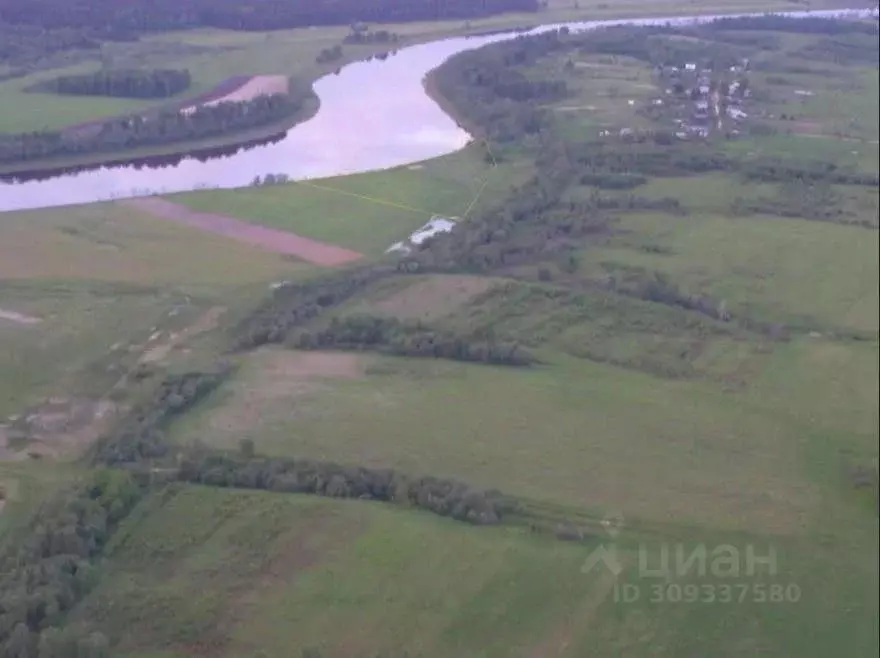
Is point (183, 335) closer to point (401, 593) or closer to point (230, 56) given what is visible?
point (401, 593)

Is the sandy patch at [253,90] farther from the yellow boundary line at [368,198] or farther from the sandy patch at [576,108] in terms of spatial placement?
the sandy patch at [576,108]

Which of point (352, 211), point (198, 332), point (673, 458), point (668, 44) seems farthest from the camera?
point (668, 44)

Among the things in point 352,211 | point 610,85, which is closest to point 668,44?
point 610,85

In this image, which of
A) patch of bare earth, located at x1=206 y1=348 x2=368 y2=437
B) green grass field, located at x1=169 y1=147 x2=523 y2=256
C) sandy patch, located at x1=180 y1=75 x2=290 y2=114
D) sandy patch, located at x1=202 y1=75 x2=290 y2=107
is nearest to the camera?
patch of bare earth, located at x1=206 y1=348 x2=368 y2=437

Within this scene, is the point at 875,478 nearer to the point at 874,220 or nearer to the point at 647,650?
the point at 647,650

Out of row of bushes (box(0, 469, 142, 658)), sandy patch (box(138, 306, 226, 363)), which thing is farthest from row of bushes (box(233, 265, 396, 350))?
row of bushes (box(0, 469, 142, 658))

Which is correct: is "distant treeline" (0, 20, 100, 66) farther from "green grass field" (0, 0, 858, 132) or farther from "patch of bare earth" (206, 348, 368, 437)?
"patch of bare earth" (206, 348, 368, 437)

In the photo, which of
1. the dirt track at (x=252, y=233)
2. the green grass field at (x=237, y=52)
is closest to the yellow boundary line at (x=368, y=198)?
the dirt track at (x=252, y=233)
